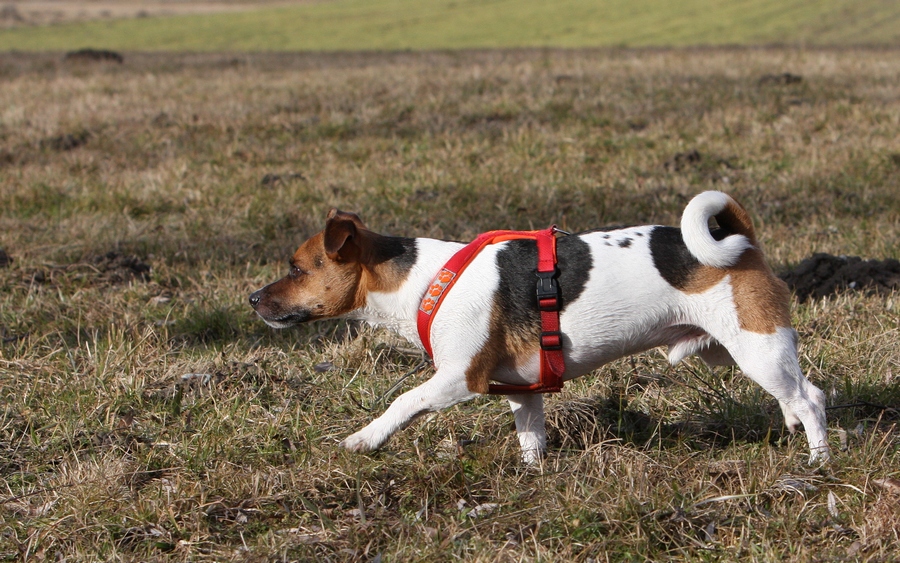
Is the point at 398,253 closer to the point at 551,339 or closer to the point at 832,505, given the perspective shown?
the point at 551,339

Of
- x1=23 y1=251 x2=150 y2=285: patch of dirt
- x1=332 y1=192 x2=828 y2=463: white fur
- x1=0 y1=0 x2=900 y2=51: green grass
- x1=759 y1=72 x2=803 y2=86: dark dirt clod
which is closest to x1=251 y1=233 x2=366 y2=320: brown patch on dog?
x1=332 y1=192 x2=828 y2=463: white fur

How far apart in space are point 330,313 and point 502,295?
805 millimetres

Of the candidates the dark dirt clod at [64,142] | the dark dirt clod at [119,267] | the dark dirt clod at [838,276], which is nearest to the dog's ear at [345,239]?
the dark dirt clod at [119,267]

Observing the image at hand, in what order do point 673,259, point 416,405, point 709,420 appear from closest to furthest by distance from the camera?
point 416,405 → point 673,259 → point 709,420

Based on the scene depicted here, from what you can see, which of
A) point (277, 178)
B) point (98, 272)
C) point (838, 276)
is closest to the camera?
point (838, 276)

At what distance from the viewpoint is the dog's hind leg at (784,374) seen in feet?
11.8

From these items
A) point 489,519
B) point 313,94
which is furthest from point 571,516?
point 313,94

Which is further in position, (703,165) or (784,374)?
(703,165)

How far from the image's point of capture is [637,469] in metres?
3.65

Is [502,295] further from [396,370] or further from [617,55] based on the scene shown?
[617,55]

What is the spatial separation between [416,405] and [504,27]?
37.7 meters

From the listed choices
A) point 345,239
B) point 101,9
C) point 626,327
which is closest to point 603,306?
point 626,327

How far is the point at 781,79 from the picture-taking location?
13070 mm

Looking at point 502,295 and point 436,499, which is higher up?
point 502,295
